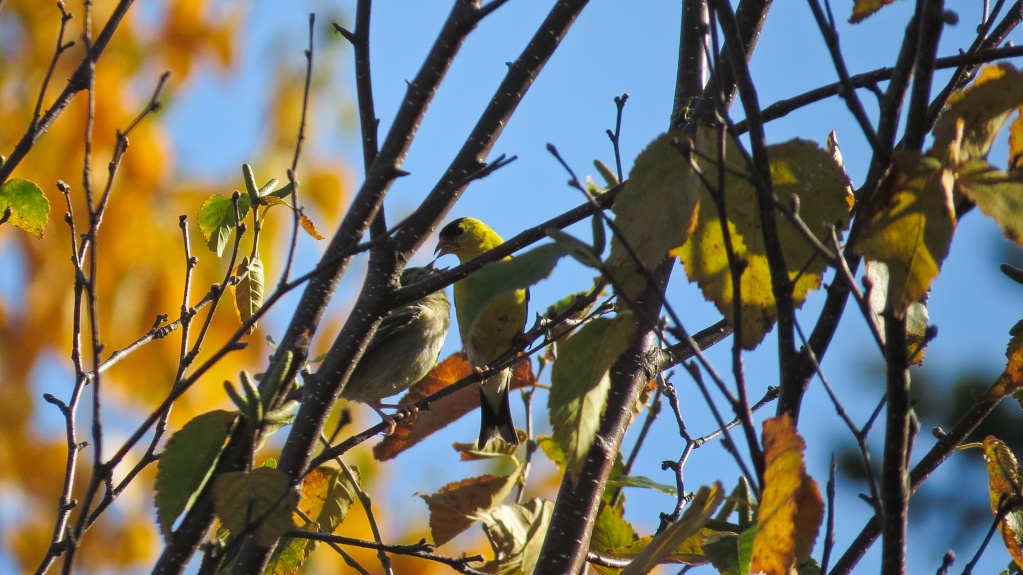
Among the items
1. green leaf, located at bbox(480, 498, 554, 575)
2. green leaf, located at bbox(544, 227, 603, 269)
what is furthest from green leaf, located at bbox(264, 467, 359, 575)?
green leaf, located at bbox(544, 227, 603, 269)

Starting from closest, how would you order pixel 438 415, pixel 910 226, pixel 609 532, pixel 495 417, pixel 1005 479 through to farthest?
pixel 910 226
pixel 1005 479
pixel 609 532
pixel 438 415
pixel 495 417

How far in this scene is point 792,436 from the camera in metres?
0.99

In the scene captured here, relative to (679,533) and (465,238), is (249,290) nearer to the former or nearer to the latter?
(679,533)

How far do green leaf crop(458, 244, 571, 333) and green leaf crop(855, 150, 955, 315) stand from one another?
0.32 meters

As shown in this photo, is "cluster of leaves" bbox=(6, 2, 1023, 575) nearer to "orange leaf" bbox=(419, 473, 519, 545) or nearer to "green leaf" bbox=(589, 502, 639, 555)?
"green leaf" bbox=(589, 502, 639, 555)

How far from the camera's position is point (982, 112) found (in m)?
0.96

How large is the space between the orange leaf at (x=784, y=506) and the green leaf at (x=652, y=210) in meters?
0.23

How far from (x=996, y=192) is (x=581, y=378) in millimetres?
470

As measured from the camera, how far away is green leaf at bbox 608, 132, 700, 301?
0.99 m

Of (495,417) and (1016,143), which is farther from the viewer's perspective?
(495,417)

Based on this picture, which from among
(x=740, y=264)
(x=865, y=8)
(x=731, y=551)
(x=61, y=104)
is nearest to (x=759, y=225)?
(x=740, y=264)

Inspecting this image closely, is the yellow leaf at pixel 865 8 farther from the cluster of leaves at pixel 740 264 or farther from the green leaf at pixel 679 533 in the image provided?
the green leaf at pixel 679 533

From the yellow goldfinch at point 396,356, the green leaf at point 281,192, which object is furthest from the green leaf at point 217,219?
the yellow goldfinch at point 396,356

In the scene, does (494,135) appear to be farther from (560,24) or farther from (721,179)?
(721,179)
